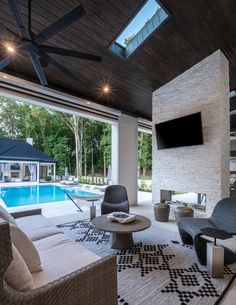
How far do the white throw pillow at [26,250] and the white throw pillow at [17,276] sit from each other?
0.32m

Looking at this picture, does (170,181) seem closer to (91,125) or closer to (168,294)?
(168,294)

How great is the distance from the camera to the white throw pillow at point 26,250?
146 centimetres

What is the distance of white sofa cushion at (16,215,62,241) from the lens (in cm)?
224

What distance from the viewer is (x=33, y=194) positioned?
28.8ft

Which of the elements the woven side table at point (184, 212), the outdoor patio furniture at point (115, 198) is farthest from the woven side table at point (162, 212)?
the outdoor patio furniture at point (115, 198)

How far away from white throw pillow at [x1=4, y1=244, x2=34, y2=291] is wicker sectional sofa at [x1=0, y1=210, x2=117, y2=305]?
2.0 inches

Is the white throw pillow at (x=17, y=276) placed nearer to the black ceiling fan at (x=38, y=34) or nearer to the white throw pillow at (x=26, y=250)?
the white throw pillow at (x=26, y=250)

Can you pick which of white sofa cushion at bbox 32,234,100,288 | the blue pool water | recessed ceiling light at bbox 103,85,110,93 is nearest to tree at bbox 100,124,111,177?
the blue pool water

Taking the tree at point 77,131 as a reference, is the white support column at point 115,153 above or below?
below

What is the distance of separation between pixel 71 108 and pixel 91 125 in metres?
9.12

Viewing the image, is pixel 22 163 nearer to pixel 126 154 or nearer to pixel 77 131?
pixel 77 131

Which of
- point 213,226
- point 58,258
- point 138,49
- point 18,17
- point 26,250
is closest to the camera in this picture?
point 26,250

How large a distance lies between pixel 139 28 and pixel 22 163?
11.5m

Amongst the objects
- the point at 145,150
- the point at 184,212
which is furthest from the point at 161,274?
the point at 145,150
